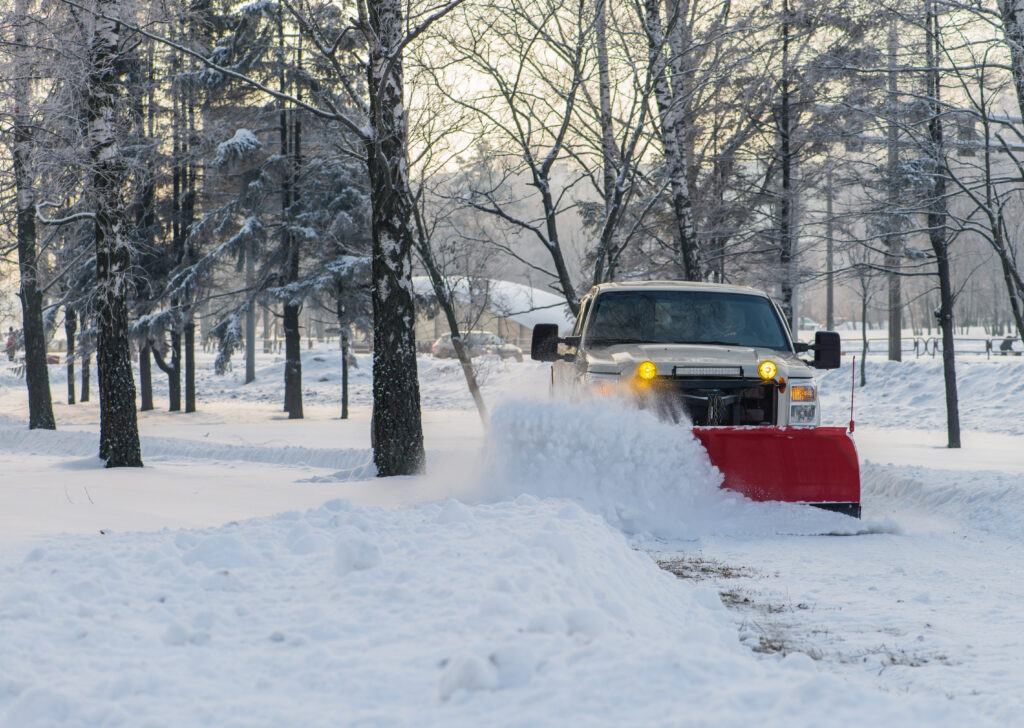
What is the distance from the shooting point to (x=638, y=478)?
7215mm

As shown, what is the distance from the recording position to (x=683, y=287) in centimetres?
883

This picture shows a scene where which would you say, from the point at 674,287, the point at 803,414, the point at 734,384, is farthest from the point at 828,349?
the point at 674,287

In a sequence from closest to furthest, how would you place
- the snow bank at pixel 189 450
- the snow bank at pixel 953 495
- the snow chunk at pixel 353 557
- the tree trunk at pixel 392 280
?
1. the snow chunk at pixel 353 557
2. the snow bank at pixel 953 495
3. the tree trunk at pixel 392 280
4. the snow bank at pixel 189 450

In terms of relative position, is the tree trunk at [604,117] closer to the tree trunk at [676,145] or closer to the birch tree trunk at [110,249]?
the tree trunk at [676,145]

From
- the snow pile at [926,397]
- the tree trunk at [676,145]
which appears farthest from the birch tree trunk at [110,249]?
the snow pile at [926,397]

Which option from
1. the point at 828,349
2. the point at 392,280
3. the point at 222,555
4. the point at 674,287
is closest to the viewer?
the point at 222,555

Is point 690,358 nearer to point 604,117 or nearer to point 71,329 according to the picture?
point 604,117

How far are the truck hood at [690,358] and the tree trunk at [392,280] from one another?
3.55 metres

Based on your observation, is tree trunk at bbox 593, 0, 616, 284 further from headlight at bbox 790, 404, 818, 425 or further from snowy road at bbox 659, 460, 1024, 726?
snowy road at bbox 659, 460, 1024, 726

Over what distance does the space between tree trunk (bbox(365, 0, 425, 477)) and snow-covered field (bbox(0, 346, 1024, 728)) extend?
1543 millimetres

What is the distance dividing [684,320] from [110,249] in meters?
8.30

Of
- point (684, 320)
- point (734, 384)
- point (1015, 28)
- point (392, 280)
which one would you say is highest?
point (1015, 28)

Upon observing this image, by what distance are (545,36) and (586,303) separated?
6411 millimetres

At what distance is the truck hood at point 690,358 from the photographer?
7.37 meters
